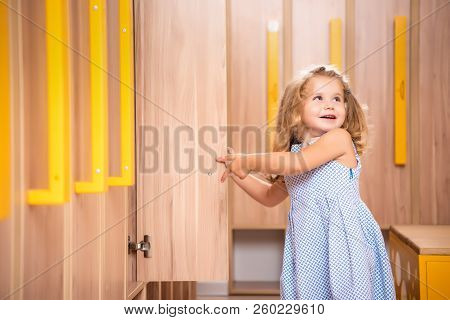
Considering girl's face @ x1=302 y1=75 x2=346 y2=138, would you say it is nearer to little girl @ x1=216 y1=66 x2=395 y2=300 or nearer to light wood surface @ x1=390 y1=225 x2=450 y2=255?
little girl @ x1=216 y1=66 x2=395 y2=300

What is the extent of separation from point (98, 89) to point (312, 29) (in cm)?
152

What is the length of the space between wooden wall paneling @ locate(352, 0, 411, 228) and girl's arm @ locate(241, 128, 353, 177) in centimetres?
94

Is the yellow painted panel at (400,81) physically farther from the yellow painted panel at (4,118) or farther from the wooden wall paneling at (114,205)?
the yellow painted panel at (4,118)

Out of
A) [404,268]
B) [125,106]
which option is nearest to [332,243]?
[125,106]

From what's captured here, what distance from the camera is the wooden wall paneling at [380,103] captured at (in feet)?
7.06

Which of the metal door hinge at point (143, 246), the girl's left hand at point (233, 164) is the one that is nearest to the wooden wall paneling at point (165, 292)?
the metal door hinge at point (143, 246)

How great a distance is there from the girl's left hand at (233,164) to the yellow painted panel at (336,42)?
1041mm

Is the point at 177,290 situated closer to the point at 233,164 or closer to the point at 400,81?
the point at 233,164

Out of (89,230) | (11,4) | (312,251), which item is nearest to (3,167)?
(11,4)

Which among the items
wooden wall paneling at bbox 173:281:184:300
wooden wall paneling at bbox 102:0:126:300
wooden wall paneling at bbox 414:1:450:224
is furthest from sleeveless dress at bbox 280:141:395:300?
wooden wall paneling at bbox 414:1:450:224

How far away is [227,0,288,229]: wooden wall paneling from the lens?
2207 millimetres

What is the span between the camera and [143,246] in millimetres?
1254
